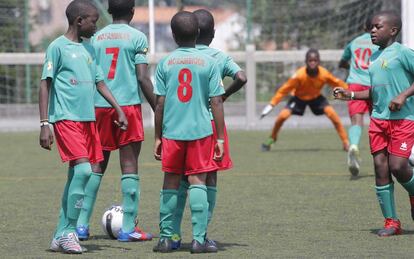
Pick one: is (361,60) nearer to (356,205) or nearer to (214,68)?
(356,205)

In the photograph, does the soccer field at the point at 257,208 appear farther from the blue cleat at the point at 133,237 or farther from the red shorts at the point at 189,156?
the red shorts at the point at 189,156

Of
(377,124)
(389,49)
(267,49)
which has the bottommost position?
(267,49)

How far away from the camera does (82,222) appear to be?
9.29 metres

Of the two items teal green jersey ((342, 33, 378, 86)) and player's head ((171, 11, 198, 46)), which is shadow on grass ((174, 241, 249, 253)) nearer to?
player's head ((171, 11, 198, 46))

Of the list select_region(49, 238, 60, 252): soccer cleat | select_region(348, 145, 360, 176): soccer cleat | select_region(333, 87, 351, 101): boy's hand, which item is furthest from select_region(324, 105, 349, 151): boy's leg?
select_region(49, 238, 60, 252): soccer cleat

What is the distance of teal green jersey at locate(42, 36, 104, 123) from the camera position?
8.48m

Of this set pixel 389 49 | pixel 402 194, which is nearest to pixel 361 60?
pixel 402 194

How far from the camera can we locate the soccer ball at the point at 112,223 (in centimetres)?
934

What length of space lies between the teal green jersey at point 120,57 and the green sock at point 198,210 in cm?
128

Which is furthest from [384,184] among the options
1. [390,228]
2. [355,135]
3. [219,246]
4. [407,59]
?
[355,135]

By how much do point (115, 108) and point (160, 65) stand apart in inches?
20.5

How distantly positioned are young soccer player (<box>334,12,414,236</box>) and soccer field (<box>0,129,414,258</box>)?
0.42m

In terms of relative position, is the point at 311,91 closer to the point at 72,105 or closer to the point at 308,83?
the point at 308,83

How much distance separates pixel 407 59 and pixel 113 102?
101 inches
